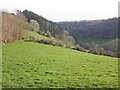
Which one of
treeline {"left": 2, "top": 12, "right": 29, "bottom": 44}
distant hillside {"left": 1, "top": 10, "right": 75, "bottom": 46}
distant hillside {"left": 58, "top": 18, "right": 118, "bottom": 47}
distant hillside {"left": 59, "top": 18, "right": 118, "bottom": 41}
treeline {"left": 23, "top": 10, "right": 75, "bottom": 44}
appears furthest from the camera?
treeline {"left": 23, "top": 10, "right": 75, "bottom": 44}

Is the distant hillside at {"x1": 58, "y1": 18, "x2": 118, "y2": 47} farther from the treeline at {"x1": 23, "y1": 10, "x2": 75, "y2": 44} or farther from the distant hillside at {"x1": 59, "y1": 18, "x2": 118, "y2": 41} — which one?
the treeline at {"x1": 23, "y1": 10, "x2": 75, "y2": 44}

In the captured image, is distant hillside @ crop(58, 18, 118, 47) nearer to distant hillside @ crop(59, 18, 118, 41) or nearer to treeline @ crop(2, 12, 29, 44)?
distant hillside @ crop(59, 18, 118, 41)

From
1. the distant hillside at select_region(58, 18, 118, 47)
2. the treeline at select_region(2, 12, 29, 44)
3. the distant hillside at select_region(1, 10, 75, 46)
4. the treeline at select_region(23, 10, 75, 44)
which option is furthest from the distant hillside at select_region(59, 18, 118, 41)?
the treeline at select_region(2, 12, 29, 44)

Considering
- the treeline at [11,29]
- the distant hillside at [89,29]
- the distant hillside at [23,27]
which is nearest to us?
the treeline at [11,29]

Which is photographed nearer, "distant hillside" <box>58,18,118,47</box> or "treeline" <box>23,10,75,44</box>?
"distant hillside" <box>58,18,118,47</box>

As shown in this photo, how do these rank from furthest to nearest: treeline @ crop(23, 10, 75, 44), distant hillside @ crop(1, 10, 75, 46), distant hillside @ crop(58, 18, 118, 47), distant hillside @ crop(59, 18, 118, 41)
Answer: treeline @ crop(23, 10, 75, 44) → distant hillside @ crop(59, 18, 118, 41) → distant hillside @ crop(58, 18, 118, 47) → distant hillside @ crop(1, 10, 75, 46)

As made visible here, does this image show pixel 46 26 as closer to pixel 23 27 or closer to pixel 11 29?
pixel 23 27

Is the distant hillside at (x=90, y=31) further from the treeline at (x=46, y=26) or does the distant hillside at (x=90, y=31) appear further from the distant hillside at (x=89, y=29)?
the treeline at (x=46, y=26)

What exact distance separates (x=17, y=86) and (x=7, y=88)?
59 cm

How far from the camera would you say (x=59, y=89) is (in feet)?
39.2

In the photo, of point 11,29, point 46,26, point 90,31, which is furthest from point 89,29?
point 11,29

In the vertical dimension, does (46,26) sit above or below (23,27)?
above

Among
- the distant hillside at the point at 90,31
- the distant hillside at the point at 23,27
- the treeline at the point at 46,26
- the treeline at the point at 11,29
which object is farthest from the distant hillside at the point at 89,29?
the treeline at the point at 11,29

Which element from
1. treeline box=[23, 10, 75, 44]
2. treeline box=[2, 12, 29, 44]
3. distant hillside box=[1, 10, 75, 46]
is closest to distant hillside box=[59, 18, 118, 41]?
treeline box=[23, 10, 75, 44]
